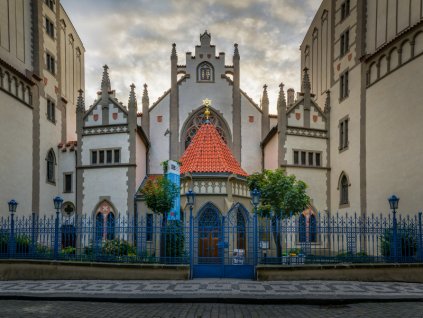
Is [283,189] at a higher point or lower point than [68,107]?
lower

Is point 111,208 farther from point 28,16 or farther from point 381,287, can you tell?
point 381,287

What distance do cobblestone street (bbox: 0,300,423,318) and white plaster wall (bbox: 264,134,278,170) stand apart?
18.5 metres

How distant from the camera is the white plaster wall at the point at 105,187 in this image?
2997 cm

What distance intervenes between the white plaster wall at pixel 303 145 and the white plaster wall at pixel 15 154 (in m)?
16.1

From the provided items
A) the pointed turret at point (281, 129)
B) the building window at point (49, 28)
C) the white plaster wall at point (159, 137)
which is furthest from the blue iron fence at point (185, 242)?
the building window at point (49, 28)

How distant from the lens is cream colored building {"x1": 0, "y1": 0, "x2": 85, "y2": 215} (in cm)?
2612

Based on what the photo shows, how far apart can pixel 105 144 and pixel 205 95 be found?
27.4 ft

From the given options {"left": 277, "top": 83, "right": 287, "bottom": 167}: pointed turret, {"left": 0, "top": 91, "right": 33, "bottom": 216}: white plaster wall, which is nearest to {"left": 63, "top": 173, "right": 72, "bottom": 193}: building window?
{"left": 0, "top": 91, "right": 33, "bottom": 216}: white plaster wall

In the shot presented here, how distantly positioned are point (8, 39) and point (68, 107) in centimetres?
843

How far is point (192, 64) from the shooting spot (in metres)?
34.5

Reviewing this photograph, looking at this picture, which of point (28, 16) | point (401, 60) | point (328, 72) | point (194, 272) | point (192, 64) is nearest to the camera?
point (194, 272)

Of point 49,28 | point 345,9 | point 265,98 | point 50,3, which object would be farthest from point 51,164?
point 345,9

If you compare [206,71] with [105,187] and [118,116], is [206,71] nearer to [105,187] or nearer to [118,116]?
[118,116]

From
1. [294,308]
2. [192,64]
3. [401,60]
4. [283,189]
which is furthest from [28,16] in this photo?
[294,308]
